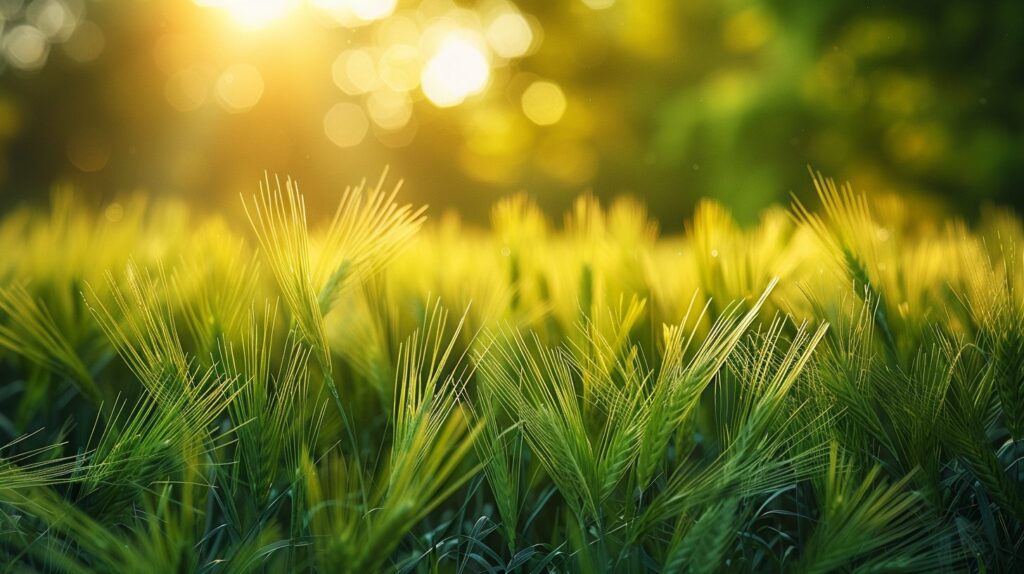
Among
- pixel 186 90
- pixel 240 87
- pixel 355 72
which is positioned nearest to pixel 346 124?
pixel 355 72

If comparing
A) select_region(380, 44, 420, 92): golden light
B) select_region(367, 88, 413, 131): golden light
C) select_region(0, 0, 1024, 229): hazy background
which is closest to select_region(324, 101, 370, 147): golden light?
select_region(0, 0, 1024, 229): hazy background

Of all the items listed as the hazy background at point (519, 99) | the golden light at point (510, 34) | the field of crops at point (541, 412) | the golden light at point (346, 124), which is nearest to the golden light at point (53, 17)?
the hazy background at point (519, 99)

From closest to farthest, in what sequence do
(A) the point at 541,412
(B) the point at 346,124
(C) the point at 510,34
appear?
(A) the point at 541,412, (C) the point at 510,34, (B) the point at 346,124

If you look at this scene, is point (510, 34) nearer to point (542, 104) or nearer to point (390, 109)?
point (542, 104)

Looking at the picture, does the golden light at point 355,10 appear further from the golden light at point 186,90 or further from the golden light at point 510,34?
the golden light at point 186,90

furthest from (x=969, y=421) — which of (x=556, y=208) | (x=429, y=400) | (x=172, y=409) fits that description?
(x=556, y=208)
